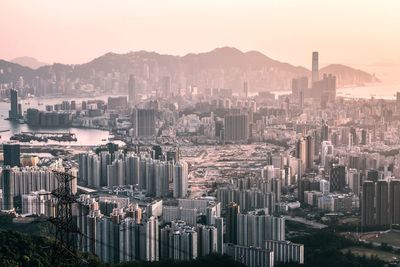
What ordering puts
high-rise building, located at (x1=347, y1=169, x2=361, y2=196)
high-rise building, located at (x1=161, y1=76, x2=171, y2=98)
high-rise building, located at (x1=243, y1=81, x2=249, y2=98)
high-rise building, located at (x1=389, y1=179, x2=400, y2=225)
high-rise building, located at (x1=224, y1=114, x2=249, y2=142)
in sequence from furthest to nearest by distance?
high-rise building, located at (x1=243, y1=81, x2=249, y2=98) → high-rise building, located at (x1=161, y1=76, x2=171, y2=98) → high-rise building, located at (x1=224, y1=114, x2=249, y2=142) → high-rise building, located at (x1=347, y1=169, x2=361, y2=196) → high-rise building, located at (x1=389, y1=179, x2=400, y2=225)

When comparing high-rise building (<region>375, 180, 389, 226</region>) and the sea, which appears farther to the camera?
the sea

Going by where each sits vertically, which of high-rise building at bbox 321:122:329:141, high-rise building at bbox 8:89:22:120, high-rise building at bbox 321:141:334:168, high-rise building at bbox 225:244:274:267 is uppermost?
high-rise building at bbox 8:89:22:120

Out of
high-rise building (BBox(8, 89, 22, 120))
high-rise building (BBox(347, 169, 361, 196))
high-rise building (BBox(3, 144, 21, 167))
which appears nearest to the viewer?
high-rise building (BBox(347, 169, 361, 196))

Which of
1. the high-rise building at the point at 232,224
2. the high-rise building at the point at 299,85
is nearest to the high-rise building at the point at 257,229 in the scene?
the high-rise building at the point at 232,224

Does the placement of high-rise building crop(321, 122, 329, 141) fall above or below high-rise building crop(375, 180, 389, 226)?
above

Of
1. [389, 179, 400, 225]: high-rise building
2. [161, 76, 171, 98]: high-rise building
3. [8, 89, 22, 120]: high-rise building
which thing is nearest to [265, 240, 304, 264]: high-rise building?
[389, 179, 400, 225]: high-rise building

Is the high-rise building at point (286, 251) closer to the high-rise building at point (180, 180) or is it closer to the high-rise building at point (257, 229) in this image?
the high-rise building at point (257, 229)

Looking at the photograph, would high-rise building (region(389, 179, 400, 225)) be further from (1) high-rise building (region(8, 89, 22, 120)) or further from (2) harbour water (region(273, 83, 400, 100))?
(1) high-rise building (region(8, 89, 22, 120))
